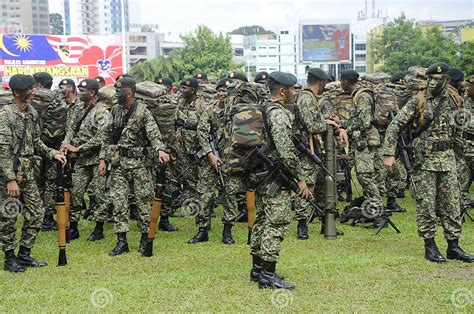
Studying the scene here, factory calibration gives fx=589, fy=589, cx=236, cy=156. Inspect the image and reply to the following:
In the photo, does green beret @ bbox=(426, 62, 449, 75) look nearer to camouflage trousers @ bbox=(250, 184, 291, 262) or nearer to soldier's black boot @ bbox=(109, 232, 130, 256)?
camouflage trousers @ bbox=(250, 184, 291, 262)

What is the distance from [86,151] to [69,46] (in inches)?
1188

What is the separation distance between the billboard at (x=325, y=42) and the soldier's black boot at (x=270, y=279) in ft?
313

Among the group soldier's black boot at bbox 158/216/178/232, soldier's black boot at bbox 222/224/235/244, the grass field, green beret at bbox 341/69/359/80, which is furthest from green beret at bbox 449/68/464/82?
soldier's black boot at bbox 158/216/178/232

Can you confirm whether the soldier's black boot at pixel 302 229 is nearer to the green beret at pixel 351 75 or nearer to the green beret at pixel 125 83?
the green beret at pixel 351 75

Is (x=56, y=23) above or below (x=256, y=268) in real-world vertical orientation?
above

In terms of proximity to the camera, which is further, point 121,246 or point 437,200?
point 121,246

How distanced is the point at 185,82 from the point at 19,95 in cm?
295

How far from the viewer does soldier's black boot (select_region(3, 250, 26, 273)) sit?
6.89 metres

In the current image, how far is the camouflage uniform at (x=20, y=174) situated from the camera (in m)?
6.67

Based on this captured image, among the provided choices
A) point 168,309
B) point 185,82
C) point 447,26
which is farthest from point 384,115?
point 447,26

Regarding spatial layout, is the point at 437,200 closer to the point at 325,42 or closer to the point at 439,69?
the point at 439,69

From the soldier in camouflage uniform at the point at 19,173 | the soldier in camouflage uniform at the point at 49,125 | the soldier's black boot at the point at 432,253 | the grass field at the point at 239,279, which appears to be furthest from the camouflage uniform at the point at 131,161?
the soldier's black boot at the point at 432,253

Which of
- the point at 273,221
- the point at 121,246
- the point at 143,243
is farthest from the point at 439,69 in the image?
the point at 121,246

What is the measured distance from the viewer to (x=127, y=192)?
7.64 meters
